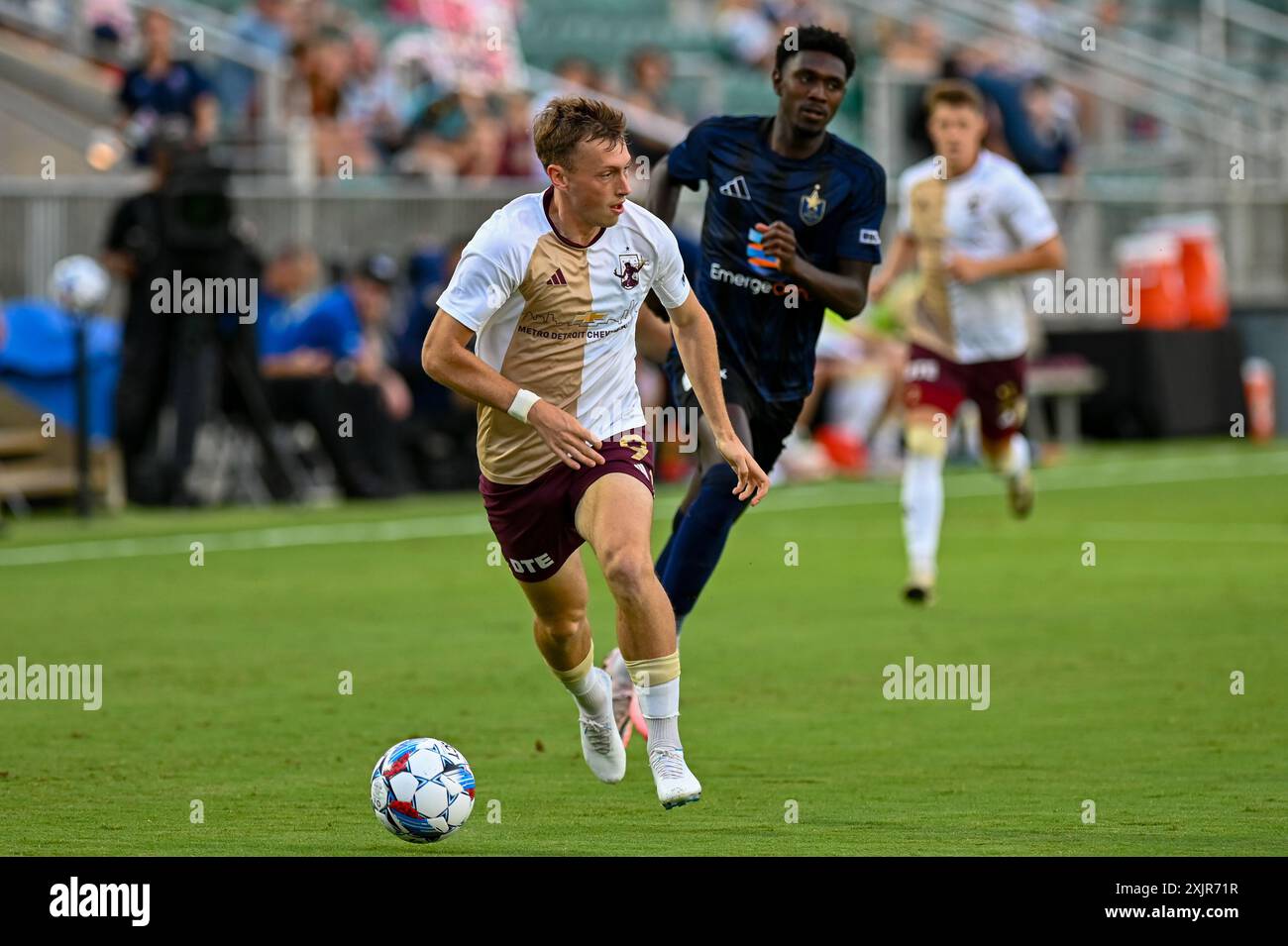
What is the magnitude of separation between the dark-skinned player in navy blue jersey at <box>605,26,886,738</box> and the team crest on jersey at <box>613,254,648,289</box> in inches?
61.6

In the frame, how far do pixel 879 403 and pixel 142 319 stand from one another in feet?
25.6

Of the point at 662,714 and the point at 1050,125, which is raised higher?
the point at 1050,125

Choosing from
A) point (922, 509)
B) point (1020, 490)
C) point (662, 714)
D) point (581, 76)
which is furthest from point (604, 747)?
point (581, 76)

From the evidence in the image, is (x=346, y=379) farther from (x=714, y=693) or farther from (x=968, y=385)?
(x=714, y=693)

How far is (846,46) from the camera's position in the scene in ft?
31.1

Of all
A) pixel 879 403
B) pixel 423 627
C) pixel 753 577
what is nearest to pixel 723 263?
pixel 423 627

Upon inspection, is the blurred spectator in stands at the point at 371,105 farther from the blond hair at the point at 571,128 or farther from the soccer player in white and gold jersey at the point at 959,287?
the blond hair at the point at 571,128

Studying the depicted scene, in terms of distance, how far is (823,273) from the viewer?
929cm

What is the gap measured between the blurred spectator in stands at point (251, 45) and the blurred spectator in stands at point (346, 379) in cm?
381

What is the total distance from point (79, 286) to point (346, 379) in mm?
2604

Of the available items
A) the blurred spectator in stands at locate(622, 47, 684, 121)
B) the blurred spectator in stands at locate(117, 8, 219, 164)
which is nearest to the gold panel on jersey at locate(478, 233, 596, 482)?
the blurred spectator in stands at locate(117, 8, 219, 164)
